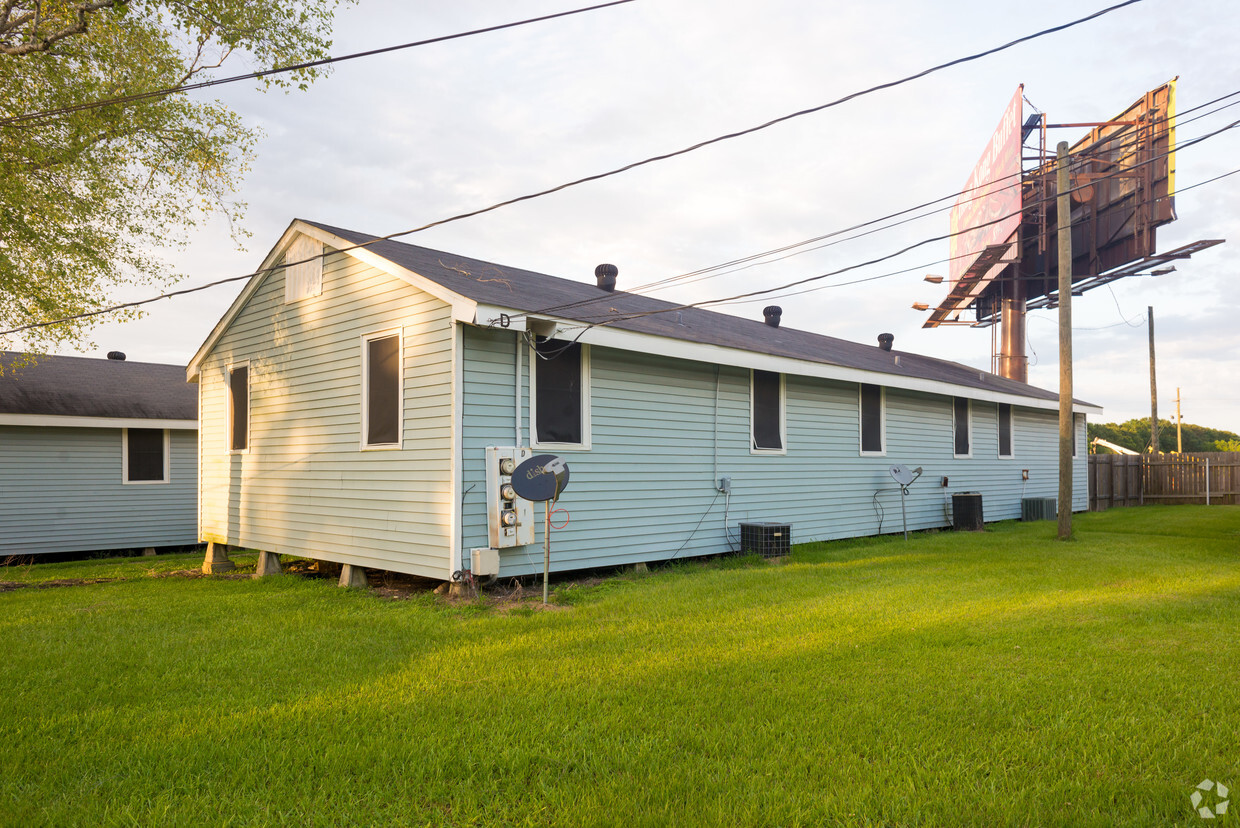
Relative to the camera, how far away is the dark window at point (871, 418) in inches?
531

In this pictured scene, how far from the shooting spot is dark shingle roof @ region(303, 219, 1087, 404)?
29.0ft

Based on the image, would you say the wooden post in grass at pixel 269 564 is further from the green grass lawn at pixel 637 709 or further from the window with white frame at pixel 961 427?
the window with white frame at pixel 961 427

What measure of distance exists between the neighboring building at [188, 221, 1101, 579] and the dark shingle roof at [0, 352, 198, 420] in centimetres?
313

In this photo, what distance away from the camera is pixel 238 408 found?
11.6 metres

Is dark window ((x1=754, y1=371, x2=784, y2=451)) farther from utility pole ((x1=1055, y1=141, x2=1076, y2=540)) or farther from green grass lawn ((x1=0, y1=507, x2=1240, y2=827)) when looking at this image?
utility pole ((x1=1055, y1=141, x2=1076, y2=540))

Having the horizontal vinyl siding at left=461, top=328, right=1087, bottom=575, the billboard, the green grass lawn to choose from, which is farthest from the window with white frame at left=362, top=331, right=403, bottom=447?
the billboard

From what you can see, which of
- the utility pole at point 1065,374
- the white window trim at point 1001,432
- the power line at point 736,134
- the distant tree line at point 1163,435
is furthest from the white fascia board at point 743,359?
the distant tree line at point 1163,435

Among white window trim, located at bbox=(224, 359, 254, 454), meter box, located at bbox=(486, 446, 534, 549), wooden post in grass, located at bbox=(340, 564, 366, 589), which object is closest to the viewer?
meter box, located at bbox=(486, 446, 534, 549)

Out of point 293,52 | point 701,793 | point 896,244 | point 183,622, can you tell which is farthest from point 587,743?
point 293,52

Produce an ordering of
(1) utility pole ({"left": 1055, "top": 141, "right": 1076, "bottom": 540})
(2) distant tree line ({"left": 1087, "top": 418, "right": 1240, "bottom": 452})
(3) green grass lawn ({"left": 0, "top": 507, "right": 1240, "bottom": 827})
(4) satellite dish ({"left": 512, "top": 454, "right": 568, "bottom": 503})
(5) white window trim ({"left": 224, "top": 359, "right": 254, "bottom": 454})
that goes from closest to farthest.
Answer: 1. (3) green grass lawn ({"left": 0, "top": 507, "right": 1240, "bottom": 827})
2. (4) satellite dish ({"left": 512, "top": 454, "right": 568, "bottom": 503})
3. (5) white window trim ({"left": 224, "top": 359, "right": 254, "bottom": 454})
4. (1) utility pole ({"left": 1055, "top": 141, "right": 1076, "bottom": 540})
5. (2) distant tree line ({"left": 1087, "top": 418, "right": 1240, "bottom": 452})

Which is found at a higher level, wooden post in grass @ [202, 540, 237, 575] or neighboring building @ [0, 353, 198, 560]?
neighboring building @ [0, 353, 198, 560]

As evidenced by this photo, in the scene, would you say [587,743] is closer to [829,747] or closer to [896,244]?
[829,747]

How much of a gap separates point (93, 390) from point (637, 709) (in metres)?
15.1

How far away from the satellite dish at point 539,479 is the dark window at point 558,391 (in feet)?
3.29
